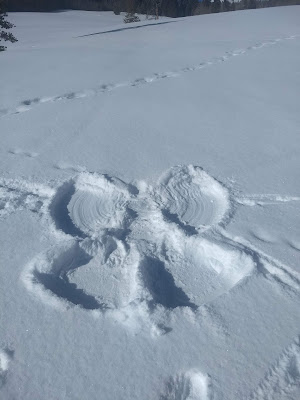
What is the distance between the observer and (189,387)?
1342 millimetres

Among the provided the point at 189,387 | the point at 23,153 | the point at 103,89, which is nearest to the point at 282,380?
the point at 189,387

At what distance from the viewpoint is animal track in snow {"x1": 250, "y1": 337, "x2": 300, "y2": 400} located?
1.31 meters

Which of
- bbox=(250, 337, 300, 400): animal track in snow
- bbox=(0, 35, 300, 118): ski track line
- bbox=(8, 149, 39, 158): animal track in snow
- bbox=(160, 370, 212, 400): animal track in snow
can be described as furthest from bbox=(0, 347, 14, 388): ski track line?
bbox=(0, 35, 300, 118): ski track line

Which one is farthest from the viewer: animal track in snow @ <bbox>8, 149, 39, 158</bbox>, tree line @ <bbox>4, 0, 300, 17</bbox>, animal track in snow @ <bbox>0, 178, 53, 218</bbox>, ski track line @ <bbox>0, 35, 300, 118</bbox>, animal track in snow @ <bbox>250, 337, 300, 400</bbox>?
→ tree line @ <bbox>4, 0, 300, 17</bbox>

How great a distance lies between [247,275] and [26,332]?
1068mm

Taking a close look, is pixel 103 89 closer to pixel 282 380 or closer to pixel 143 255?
pixel 143 255

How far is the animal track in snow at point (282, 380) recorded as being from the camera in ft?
4.29

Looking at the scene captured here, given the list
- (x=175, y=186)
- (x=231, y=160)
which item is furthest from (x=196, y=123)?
(x=175, y=186)

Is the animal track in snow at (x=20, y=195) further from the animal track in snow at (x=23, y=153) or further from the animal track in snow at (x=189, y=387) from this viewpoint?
the animal track in snow at (x=189, y=387)

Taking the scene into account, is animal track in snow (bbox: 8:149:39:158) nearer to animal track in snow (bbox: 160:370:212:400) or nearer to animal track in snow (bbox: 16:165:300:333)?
animal track in snow (bbox: 16:165:300:333)

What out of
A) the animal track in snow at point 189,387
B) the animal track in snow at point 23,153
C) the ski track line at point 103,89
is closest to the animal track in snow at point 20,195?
the animal track in snow at point 23,153

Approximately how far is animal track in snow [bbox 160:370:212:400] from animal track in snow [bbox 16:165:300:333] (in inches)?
8.2

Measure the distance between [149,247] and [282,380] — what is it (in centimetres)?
93

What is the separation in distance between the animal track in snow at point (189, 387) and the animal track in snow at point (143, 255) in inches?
8.2
